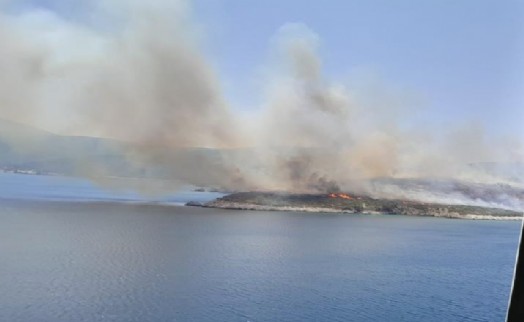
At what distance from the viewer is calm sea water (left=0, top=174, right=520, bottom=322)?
6.59m

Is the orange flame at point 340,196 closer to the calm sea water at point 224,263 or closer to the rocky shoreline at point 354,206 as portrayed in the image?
the rocky shoreline at point 354,206

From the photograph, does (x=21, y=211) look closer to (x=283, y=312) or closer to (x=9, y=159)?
(x=9, y=159)

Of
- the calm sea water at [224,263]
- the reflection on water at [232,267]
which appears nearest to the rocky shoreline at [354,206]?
the calm sea water at [224,263]

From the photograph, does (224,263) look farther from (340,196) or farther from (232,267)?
(340,196)

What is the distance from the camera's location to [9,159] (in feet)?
35.2

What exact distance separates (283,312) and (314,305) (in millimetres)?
496

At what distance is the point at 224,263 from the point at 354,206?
6.17 meters

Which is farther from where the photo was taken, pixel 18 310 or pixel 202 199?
pixel 202 199

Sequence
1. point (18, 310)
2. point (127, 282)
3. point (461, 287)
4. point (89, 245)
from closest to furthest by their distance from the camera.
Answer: point (18, 310) → point (127, 282) → point (461, 287) → point (89, 245)

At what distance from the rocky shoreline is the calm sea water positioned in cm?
36

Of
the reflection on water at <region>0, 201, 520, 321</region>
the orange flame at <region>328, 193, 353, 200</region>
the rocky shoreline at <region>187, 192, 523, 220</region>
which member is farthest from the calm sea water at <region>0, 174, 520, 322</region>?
the orange flame at <region>328, 193, 353, 200</region>

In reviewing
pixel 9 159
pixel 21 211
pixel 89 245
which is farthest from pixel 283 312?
pixel 9 159

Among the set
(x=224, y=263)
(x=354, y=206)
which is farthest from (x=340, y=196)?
(x=224, y=263)

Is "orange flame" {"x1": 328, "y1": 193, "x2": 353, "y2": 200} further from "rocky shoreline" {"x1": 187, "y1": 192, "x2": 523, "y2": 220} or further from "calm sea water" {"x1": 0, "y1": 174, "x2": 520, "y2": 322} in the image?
"calm sea water" {"x1": 0, "y1": 174, "x2": 520, "y2": 322}
